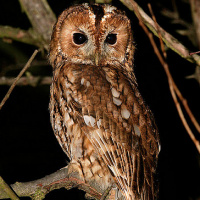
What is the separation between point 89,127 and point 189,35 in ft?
7.02

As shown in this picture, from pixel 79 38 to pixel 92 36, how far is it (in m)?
0.14

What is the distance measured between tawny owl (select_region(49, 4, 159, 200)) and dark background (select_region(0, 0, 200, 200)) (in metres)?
0.69

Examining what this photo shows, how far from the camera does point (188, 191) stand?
4.09 m

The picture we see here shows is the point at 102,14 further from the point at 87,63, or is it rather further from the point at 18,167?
the point at 18,167

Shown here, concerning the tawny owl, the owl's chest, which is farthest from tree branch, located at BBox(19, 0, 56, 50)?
the owl's chest

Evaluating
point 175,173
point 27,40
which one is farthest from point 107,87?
point 175,173

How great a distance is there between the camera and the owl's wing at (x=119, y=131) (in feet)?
7.89

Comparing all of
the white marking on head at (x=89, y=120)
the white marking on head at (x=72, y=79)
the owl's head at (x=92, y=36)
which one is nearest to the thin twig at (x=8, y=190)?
the white marking on head at (x=89, y=120)

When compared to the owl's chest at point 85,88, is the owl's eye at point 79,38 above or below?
above

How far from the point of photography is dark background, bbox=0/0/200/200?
3961 mm

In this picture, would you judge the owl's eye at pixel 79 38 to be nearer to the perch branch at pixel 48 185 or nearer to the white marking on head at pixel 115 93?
the white marking on head at pixel 115 93

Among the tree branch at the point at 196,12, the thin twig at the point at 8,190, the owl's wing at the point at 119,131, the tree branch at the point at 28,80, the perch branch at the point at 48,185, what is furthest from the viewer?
the tree branch at the point at 28,80

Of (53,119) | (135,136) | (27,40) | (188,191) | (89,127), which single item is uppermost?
(27,40)

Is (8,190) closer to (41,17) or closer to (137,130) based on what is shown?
(137,130)
